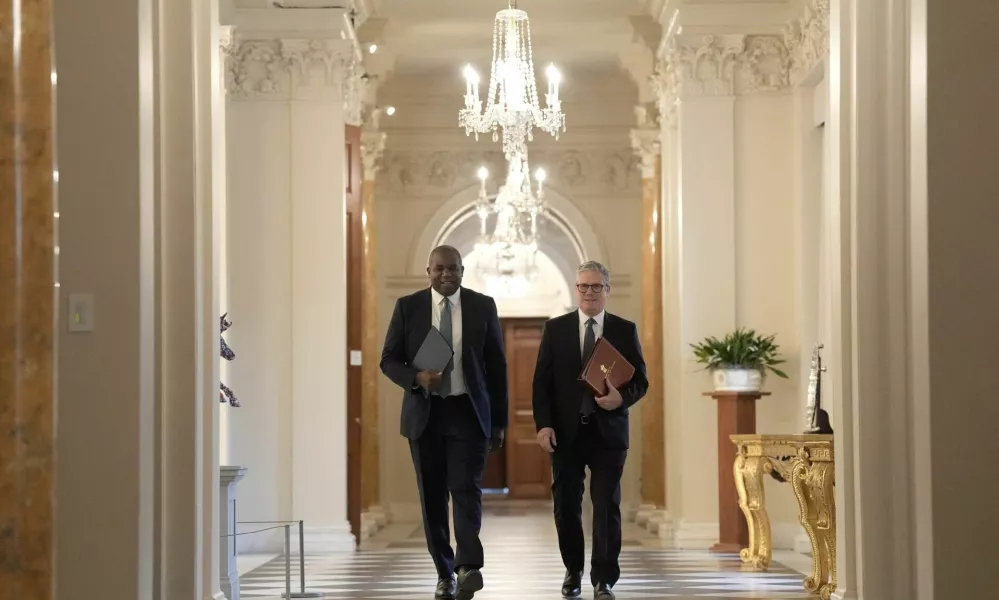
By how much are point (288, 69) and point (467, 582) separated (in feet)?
19.3

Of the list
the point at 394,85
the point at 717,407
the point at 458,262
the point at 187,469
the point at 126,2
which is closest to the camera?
the point at 126,2

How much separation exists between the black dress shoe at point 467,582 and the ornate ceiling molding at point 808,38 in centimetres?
519

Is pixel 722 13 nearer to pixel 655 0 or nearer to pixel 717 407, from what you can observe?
pixel 655 0

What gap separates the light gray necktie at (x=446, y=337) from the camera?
717cm

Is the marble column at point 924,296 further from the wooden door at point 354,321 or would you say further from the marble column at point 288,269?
the wooden door at point 354,321

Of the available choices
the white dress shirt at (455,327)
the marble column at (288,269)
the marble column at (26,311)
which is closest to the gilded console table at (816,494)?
the white dress shirt at (455,327)

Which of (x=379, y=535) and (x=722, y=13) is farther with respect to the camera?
(x=379, y=535)

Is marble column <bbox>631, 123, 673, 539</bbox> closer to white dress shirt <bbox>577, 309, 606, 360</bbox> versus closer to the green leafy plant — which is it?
the green leafy plant

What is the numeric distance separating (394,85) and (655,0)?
4.56 m

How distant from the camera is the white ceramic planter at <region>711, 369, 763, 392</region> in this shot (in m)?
11.1

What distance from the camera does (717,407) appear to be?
38.3ft

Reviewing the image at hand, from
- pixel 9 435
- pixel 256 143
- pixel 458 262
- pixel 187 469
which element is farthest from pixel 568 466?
pixel 256 143

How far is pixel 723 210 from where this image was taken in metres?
11.9

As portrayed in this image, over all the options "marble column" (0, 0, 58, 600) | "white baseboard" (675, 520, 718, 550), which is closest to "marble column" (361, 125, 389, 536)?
"white baseboard" (675, 520, 718, 550)
